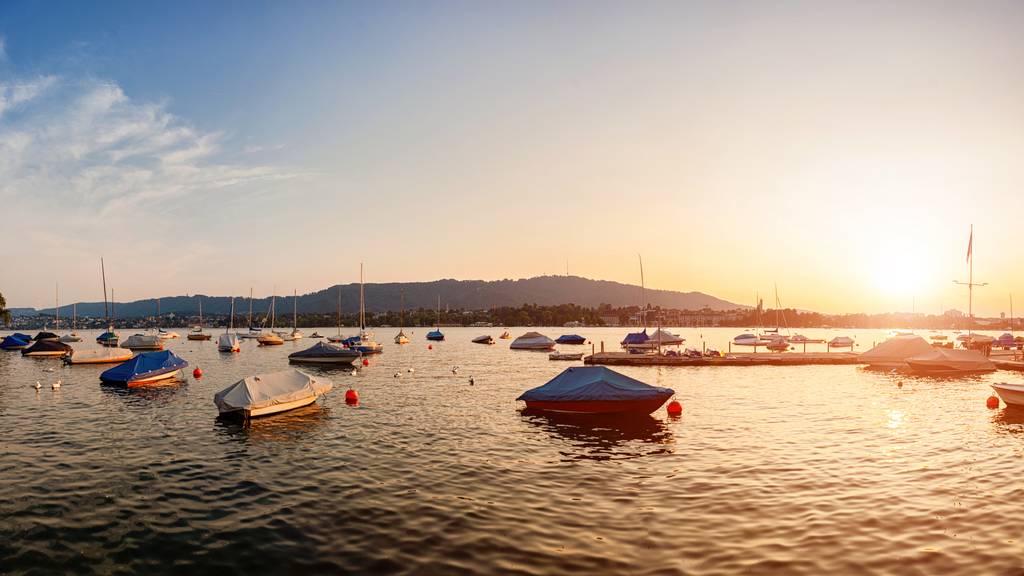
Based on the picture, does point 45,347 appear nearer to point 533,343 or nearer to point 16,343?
point 16,343

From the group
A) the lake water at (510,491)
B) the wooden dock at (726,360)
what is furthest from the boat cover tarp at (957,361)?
the lake water at (510,491)

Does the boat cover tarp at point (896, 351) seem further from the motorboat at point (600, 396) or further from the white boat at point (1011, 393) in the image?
the motorboat at point (600, 396)

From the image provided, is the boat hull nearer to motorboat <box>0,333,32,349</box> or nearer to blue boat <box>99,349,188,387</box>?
blue boat <box>99,349,188,387</box>

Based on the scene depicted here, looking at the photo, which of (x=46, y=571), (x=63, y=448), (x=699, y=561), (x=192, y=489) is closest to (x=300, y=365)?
(x=63, y=448)

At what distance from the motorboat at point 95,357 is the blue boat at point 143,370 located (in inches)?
Result: 979

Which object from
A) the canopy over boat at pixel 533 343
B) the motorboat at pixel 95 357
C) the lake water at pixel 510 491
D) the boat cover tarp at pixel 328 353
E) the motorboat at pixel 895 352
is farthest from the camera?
the canopy over boat at pixel 533 343

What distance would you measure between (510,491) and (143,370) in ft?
139

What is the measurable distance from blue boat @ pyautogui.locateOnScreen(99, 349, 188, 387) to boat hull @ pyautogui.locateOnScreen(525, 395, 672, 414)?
3433cm

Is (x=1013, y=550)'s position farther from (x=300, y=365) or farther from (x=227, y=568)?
(x=300, y=365)

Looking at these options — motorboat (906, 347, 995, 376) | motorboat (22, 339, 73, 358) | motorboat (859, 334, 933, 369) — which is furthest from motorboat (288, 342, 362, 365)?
motorboat (906, 347, 995, 376)

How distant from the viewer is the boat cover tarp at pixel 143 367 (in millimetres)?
47469

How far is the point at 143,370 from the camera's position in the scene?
48.4 meters

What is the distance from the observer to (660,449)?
24938 mm

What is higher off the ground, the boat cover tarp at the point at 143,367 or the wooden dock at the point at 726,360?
the boat cover tarp at the point at 143,367
